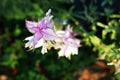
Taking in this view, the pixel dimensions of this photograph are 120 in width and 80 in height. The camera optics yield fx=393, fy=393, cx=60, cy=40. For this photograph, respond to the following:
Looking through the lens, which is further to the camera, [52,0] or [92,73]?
[92,73]

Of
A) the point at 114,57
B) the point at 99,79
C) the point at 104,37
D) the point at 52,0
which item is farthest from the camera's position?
the point at 99,79

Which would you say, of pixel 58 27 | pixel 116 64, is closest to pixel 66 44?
pixel 116 64

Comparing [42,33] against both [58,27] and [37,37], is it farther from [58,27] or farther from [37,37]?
[58,27]

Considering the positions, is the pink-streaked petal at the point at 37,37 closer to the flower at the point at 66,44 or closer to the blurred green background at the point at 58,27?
the flower at the point at 66,44

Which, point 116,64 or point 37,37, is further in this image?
point 116,64

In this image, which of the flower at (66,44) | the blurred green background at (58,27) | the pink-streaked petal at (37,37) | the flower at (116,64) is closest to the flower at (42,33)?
the pink-streaked petal at (37,37)

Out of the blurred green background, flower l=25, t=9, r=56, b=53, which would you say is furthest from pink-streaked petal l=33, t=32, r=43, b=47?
the blurred green background

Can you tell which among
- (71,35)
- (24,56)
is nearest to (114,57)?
(71,35)

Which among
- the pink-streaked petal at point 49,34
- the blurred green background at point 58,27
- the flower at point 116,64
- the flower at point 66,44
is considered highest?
the blurred green background at point 58,27

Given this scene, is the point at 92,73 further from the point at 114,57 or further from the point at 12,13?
the point at 114,57
